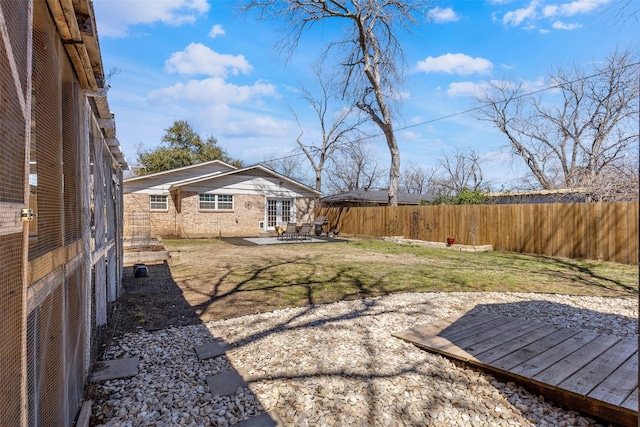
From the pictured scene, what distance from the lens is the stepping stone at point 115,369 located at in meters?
3.06

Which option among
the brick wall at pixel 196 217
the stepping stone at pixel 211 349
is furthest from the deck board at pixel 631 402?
the brick wall at pixel 196 217

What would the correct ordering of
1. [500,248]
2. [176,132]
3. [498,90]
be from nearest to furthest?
[500,248], [498,90], [176,132]

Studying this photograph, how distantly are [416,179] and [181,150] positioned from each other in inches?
1086

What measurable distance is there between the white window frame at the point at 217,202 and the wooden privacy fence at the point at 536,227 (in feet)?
28.0

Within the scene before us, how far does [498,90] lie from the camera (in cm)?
2466

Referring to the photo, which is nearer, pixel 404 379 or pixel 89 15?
pixel 89 15

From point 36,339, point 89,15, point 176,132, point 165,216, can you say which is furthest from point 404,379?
point 176,132

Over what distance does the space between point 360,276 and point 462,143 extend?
31.5m

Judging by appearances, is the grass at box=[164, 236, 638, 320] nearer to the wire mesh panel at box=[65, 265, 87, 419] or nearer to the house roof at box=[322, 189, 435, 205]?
the wire mesh panel at box=[65, 265, 87, 419]

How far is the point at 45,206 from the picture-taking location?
1.85 metres

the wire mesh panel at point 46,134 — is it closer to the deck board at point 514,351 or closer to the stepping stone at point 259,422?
the stepping stone at point 259,422

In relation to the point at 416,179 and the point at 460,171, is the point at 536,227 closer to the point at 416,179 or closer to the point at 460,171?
the point at 460,171

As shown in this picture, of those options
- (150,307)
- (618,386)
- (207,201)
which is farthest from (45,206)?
(207,201)

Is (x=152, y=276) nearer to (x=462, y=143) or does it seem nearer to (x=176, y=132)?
(x=176, y=132)
